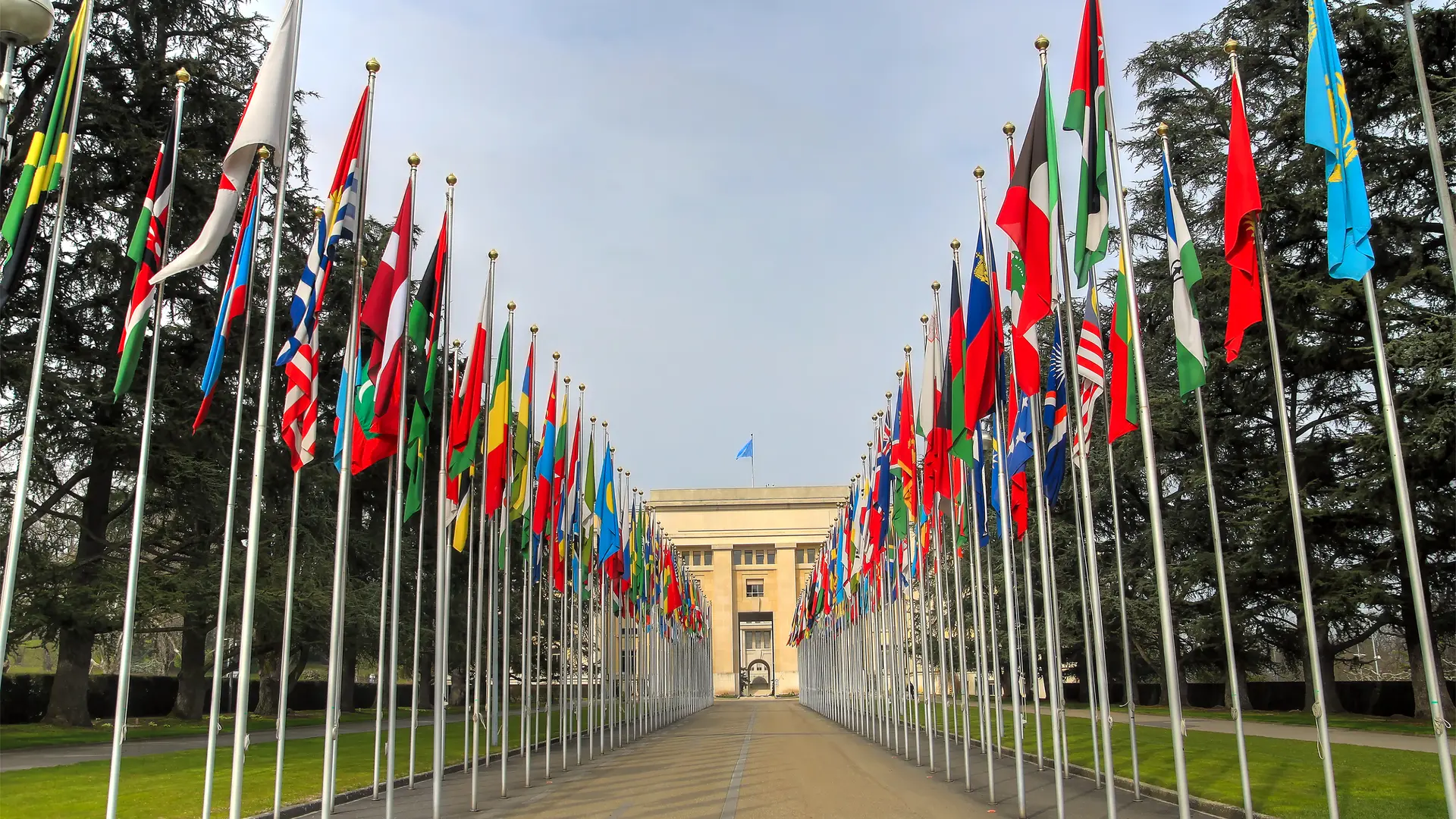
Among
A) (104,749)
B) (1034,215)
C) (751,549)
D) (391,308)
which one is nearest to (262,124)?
(391,308)

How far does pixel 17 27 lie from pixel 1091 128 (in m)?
9.44

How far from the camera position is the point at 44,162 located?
33.6ft

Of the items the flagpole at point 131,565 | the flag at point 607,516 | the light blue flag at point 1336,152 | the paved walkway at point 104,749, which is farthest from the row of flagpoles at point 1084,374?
the paved walkway at point 104,749

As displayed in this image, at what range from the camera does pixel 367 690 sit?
2527 inches

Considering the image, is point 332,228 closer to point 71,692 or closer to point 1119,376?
point 1119,376

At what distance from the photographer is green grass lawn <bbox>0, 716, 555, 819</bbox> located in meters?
14.3

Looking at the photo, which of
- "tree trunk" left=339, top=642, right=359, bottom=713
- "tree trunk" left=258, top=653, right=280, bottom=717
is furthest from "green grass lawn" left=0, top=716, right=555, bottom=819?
"tree trunk" left=258, top=653, right=280, bottom=717

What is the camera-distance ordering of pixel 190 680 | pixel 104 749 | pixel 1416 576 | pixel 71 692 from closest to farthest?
pixel 1416 576
pixel 104 749
pixel 71 692
pixel 190 680

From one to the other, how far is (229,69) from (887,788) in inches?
956

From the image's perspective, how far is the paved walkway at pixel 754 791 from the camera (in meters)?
14.6

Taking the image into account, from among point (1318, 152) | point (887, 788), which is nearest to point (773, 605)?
point (1318, 152)

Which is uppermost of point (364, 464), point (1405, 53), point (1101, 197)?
point (1405, 53)

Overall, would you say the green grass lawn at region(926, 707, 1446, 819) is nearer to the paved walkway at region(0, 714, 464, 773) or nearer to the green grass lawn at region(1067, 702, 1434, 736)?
the green grass lawn at region(1067, 702, 1434, 736)

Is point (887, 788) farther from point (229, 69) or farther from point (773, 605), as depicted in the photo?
point (773, 605)
